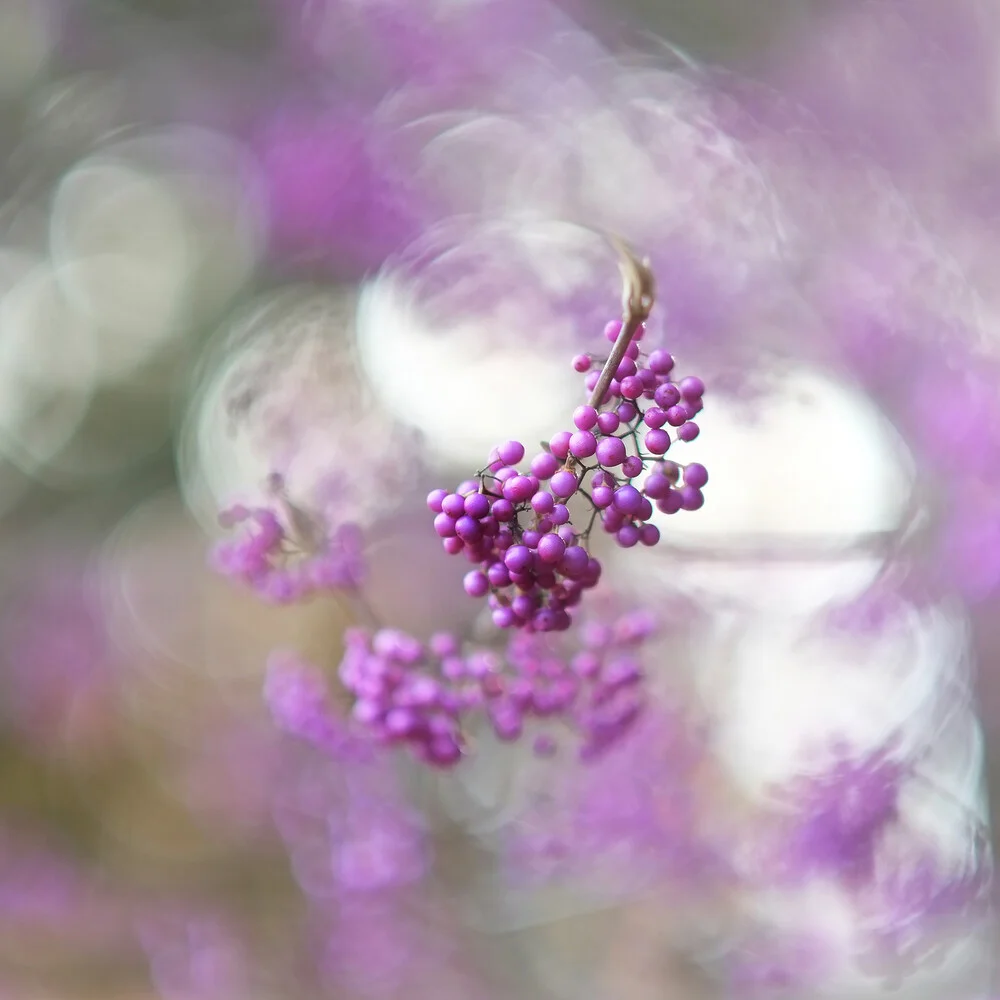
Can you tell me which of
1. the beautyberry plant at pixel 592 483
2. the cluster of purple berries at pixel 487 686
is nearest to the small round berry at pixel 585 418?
the beautyberry plant at pixel 592 483

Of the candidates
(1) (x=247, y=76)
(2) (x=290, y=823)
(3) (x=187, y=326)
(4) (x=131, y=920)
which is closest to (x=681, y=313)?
(2) (x=290, y=823)

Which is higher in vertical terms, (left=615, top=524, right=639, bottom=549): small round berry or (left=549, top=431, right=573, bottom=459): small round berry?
(left=549, top=431, right=573, bottom=459): small round berry

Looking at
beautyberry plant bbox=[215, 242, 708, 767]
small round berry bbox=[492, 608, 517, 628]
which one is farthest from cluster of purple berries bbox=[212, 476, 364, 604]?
small round berry bbox=[492, 608, 517, 628]

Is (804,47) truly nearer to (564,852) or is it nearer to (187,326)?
(564,852)

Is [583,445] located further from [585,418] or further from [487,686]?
[487,686]

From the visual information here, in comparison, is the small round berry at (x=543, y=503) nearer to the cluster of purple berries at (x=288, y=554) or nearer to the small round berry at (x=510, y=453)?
the small round berry at (x=510, y=453)

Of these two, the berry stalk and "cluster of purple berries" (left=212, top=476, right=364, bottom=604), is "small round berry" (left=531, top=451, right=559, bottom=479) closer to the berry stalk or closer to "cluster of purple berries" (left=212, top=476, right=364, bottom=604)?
the berry stalk

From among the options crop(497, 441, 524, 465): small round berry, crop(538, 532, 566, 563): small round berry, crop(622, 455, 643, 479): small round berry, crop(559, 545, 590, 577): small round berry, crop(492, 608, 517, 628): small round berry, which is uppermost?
crop(622, 455, 643, 479): small round berry

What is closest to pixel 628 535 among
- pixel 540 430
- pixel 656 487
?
pixel 656 487
